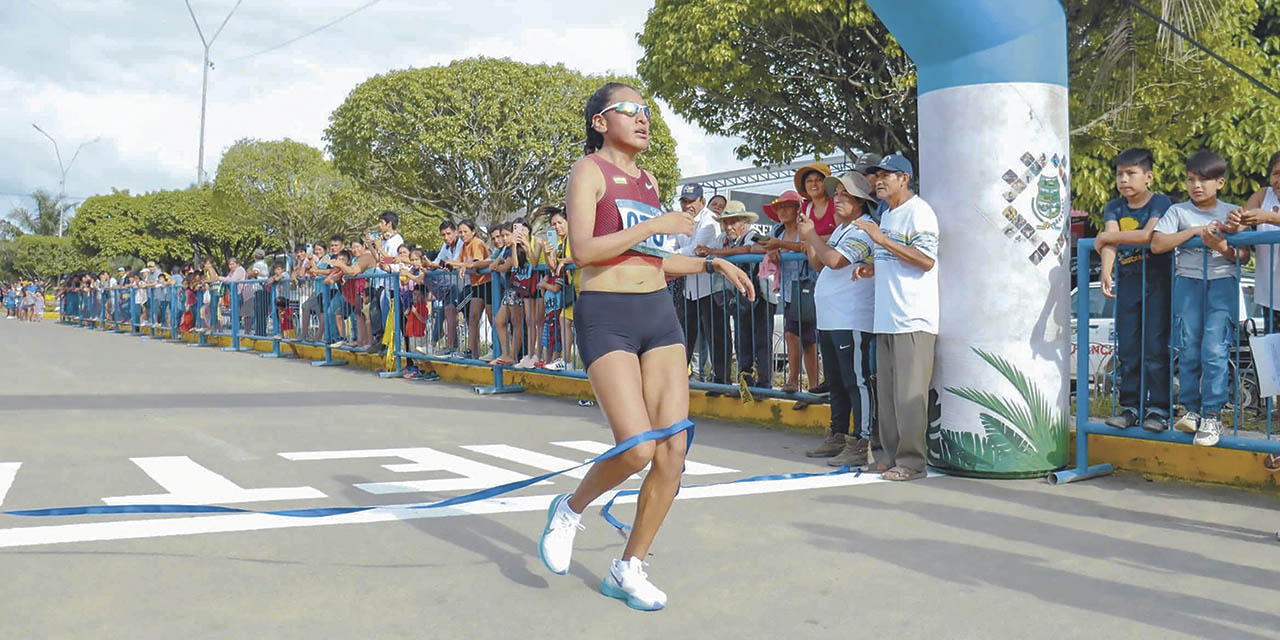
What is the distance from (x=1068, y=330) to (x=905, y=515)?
194 centimetres

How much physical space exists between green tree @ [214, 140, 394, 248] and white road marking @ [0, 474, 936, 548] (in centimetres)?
5134

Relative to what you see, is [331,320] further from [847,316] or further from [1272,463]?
[1272,463]

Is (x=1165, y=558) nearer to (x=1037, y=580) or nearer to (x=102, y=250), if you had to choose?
(x=1037, y=580)

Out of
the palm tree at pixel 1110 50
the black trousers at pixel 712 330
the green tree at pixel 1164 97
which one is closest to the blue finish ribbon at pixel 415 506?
the black trousers at pixel 712 330

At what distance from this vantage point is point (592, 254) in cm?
376

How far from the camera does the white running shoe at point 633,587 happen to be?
371 cm

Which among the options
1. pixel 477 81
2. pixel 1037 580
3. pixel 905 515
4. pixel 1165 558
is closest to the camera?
pixel 1037 580

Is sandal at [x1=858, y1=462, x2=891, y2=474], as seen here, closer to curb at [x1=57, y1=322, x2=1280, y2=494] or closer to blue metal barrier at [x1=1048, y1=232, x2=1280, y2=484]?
blue metal barrier at [x1=1048, y1=232, x2=1280, y2=484]

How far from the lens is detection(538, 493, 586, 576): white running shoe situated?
3975 millimetres

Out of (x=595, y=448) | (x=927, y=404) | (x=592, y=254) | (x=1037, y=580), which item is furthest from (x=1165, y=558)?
(x=595, y=448)

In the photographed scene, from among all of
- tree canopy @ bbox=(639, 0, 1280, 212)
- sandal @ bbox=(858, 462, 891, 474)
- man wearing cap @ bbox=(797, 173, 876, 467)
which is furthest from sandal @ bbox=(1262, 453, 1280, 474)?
tree canopy @ bbox=(639, 0, 1280, 212)

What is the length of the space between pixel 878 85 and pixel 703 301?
8436 millimetres

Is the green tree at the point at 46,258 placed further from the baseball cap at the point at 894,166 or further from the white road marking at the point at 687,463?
the baseball cap at the point at 894,166

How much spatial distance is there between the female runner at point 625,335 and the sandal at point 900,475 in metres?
2.72
